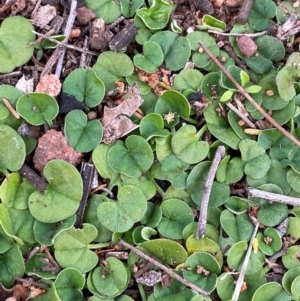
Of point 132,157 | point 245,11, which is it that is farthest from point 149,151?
point 245,11

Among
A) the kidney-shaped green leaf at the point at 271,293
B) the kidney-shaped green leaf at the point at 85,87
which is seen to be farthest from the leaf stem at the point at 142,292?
the kidney-shaped green leaf at the point at 85,87

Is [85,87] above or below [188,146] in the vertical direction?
above

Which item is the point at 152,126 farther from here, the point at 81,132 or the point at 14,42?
the point at 14,42

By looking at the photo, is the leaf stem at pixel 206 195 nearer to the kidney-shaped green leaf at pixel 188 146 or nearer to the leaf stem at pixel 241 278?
the kidney-shaped green leaf at pixel 188 146

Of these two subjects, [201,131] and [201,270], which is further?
[201,131]

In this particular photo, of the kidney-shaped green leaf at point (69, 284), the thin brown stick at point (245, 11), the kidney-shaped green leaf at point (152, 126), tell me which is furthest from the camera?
the thin brown stick at point (245, 11)

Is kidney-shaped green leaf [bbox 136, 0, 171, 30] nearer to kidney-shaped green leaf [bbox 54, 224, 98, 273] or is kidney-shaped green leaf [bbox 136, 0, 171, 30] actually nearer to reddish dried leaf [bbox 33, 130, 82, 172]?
reddish dried leaf [bbox 33, 130, 82, 172]

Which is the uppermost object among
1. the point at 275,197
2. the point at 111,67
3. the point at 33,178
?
the point at 111,67

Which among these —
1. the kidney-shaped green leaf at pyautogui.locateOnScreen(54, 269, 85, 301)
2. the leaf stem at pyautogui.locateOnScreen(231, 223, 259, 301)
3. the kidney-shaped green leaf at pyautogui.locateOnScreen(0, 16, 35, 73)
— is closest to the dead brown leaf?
the kidney-shaped green leaf at pyautogui.locateOnScreen(0, 16, 35, 73)
